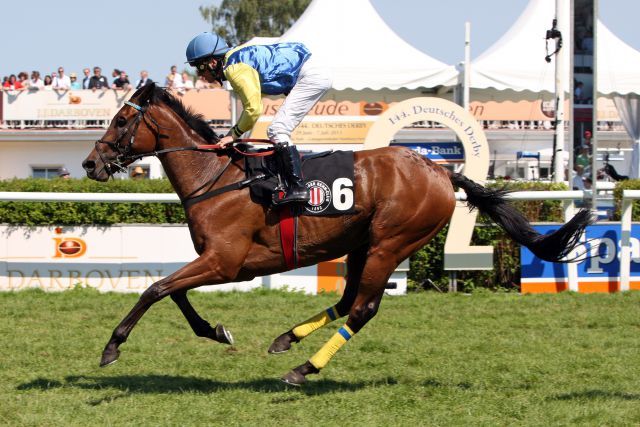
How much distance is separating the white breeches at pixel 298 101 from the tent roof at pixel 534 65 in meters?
8.08

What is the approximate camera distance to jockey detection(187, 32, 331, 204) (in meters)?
5.07

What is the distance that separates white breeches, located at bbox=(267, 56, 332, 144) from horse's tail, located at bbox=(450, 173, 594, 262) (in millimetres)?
1025

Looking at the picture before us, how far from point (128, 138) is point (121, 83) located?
16.8m

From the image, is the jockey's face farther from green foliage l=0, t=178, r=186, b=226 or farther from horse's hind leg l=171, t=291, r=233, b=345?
green foliage l=0, t=178, r=186, b=226

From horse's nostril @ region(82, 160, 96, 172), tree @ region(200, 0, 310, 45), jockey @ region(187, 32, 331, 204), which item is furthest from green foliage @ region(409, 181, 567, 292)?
tree @ region(200, 0, 310, 45)

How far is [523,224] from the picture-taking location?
18.6 ft

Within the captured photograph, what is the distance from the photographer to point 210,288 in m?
8.91

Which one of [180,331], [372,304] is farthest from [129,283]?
[372,304]

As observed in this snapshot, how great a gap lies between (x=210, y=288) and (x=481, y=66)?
6884 mm

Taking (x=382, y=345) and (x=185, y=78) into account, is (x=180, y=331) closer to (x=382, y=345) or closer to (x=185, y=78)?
(x=382, y=345)

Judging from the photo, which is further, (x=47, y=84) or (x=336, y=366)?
(x=47, y=84)

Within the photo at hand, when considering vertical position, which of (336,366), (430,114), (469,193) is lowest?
(336,366)

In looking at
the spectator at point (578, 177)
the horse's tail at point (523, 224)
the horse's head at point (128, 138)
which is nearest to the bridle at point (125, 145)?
the horse's head at point (128, 138)

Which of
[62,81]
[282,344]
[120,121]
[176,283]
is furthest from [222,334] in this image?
[62,81]
